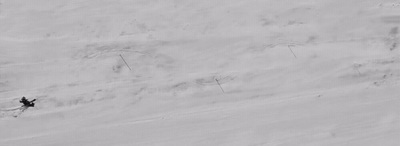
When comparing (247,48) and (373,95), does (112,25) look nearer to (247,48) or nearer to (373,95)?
(247,48)

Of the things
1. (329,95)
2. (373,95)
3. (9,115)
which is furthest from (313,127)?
(9,115)

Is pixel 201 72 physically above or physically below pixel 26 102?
below

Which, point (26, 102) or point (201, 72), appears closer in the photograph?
point (26, 102)

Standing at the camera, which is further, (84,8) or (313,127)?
(84,8)

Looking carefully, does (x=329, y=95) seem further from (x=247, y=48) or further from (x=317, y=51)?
(x=247, y=48)

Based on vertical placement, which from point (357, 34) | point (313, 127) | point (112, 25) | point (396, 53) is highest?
point (112, 25)

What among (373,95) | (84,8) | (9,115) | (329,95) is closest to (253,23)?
(329,95)

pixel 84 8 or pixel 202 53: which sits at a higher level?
pixel 84 8
